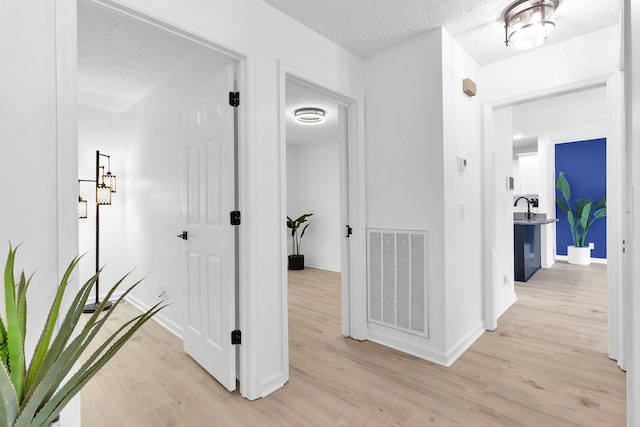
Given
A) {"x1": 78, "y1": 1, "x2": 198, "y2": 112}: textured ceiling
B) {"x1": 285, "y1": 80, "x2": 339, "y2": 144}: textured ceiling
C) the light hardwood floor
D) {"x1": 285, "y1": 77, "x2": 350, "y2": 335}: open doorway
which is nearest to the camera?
the light hardwood floor

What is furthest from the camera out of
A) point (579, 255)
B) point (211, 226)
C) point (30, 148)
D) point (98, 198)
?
point (579, 255)

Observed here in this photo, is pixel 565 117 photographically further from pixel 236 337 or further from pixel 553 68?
pixel 236 337

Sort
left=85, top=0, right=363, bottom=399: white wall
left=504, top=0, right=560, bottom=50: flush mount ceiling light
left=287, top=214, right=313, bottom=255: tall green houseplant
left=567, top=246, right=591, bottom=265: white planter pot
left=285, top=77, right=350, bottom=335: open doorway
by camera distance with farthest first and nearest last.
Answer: left=287, top=214, right=313, bottom=255: tall green houseplant < left=567, top=246, right=591, bottom=265: white planter pot < left=285, top=77, right=350, bottom=335: open doorway < left=504, top=0, right=560, bottom=50: flush mount ceiling light < left=85, top=0, right=363, bottom=399: white wall

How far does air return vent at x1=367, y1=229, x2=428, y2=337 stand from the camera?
242 cm

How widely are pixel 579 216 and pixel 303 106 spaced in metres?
5.57

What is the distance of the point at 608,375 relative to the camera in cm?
208

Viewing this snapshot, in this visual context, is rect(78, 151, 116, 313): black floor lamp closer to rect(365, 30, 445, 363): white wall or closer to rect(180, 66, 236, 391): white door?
rect(180, 66, 236, 391): white door

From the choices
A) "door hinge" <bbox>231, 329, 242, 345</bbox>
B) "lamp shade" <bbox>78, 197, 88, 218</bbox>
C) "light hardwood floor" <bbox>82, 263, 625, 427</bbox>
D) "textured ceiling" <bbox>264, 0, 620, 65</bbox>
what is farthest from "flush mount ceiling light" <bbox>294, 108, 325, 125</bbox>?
"door hinge" <bbox>231, 329, 242, 345</bbox>

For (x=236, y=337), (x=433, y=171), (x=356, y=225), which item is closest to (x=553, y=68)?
(x=433, y=171)

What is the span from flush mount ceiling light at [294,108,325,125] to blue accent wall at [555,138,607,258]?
211 inches

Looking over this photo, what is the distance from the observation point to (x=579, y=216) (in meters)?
5.96

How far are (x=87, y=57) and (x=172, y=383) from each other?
2.58 metres

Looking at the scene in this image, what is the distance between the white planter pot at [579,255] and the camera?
5.83 metres

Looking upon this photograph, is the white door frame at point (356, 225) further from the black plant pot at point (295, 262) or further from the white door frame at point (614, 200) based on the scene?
the black plant pot at point (295, 262)
